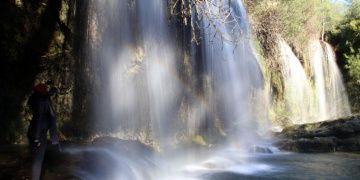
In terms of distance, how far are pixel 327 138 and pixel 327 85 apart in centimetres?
Answer: 1338

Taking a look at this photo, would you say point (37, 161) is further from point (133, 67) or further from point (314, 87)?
point (314, 87)

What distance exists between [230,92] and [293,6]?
763 centimetres

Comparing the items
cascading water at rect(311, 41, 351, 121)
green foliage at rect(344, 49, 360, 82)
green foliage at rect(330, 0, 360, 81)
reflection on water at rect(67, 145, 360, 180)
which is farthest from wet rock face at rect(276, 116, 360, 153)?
green foliage at rect(330, 0, 360, 81)

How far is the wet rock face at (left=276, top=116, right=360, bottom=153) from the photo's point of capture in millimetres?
14711

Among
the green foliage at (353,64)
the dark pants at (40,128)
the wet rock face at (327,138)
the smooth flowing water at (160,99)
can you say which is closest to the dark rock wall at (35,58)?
the smooth flowing water at (160,99)

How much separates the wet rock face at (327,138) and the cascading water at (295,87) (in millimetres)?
6860

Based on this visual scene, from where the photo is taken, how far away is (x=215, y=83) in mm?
17344

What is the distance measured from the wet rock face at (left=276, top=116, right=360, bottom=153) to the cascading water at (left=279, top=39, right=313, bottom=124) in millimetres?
6860

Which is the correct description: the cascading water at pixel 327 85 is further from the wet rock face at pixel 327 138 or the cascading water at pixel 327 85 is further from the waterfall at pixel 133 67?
the waterfall at pixel 133 67

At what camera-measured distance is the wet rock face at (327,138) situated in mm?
14711

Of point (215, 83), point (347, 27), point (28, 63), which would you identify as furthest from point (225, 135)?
point (347, 27)

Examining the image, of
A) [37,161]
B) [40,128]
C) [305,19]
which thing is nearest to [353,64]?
[305,19]

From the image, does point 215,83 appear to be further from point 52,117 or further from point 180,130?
point 52,117

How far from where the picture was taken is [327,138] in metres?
15.1
